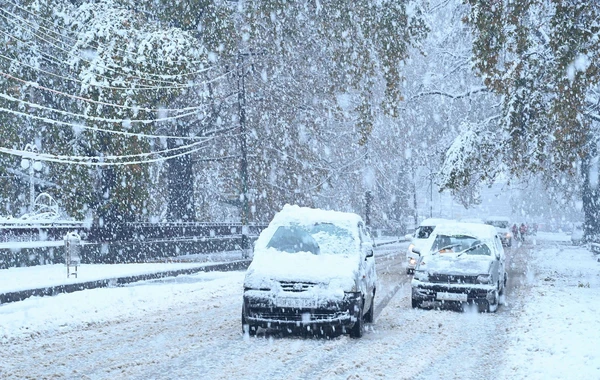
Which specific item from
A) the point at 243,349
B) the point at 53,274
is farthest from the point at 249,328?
the point at 53,274

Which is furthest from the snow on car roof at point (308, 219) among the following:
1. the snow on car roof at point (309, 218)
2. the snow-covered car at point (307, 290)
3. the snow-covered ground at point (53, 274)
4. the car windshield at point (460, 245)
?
the snow-covered ground at point (53, 274)

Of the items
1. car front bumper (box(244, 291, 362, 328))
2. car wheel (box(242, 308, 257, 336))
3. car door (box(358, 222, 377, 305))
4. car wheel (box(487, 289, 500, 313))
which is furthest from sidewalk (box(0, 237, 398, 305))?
car wheel (box(487, 289, 500, 313))

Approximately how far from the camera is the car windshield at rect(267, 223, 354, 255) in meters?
12.6

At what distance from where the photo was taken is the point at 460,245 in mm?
16656

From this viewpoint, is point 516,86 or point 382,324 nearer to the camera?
point 382,324

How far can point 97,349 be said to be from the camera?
10.6 m

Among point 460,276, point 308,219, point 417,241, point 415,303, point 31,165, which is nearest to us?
point 308,219

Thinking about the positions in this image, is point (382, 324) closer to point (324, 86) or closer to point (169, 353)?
point (169, 353)

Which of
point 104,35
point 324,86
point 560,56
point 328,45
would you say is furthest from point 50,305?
point 324,86

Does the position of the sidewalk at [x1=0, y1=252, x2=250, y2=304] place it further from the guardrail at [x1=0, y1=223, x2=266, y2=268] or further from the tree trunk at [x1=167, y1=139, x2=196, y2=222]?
the tree trunk at [x1=167, y1=139, x2=196, y2=222]

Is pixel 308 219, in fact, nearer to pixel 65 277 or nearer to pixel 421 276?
pixel 421 276

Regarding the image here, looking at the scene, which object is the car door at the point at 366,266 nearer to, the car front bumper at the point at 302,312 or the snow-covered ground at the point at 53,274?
the car front bumper at the point at 302,312

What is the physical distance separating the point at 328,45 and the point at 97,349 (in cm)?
1611

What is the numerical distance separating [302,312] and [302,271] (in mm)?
582
